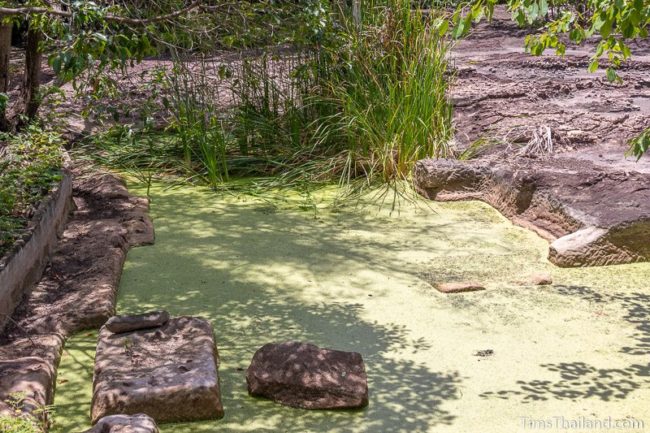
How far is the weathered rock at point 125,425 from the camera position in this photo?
2.47 metres

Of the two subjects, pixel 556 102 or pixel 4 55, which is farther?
pixel 556 102

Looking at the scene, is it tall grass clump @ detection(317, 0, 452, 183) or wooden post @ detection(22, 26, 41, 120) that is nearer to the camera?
tall grass clump @ detection(317, 0, 452, 183)

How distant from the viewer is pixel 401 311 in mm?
3850

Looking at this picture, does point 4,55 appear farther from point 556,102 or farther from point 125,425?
point 125,425

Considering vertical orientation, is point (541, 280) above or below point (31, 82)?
below

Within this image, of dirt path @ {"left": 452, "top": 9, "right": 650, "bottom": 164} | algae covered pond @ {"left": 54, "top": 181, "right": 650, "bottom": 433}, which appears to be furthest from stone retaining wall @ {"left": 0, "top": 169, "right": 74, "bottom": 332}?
dirt path @ {"left": 452, "top": 9, "right": 650, "bottom": 164}

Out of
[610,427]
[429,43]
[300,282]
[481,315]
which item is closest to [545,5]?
[610,427]

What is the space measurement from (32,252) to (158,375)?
1.24m

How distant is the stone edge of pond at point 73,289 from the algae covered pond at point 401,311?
8 centimetres

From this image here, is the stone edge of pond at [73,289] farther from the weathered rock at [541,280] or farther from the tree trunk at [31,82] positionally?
the weathered rock at [541,280]

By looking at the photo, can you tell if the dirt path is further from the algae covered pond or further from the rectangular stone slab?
the rectangular stone slab

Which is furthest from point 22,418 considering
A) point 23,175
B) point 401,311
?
point 23,175

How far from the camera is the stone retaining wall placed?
11.7ft

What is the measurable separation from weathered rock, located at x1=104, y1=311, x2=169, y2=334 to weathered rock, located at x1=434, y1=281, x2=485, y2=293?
119 cm
